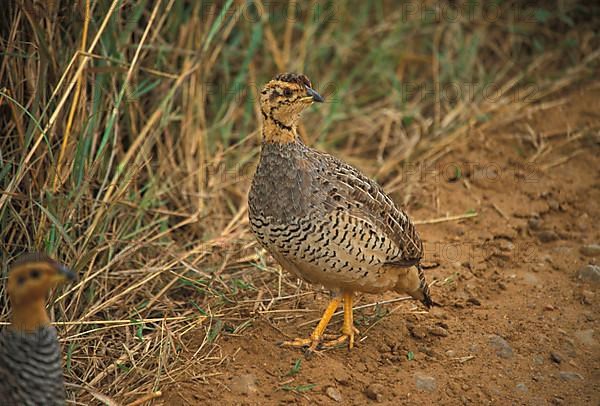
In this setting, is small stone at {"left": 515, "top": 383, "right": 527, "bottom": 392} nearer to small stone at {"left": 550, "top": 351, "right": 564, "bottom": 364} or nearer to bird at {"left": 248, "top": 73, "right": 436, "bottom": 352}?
small stone at {"left": 550, "top": 351, "right": 564, "bottom": 364}

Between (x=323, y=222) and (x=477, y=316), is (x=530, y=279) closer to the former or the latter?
(x=477, y=316)

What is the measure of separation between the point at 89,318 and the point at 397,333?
1785mm

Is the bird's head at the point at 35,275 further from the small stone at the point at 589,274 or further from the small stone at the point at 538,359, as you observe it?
the small stone at the point at 589,274

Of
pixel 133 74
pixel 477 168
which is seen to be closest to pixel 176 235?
pixel 133 74

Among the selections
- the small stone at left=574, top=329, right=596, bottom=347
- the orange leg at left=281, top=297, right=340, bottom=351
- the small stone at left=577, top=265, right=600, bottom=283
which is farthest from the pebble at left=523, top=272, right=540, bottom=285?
the orange leg at left=281, top=297, right=340, bottom=351

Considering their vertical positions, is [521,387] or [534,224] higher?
[534,224]

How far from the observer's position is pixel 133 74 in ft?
18.5

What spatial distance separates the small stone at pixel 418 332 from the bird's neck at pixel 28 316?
2.21 meters

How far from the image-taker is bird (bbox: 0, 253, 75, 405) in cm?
330

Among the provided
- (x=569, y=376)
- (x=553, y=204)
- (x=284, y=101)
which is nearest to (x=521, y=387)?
(x=569, y=376)

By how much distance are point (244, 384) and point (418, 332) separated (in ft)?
3.75

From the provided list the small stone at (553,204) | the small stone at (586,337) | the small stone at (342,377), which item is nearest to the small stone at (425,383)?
the small stone at (342,377)

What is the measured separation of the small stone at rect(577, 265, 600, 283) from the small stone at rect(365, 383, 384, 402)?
73.0 inches

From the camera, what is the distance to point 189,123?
244 inches
